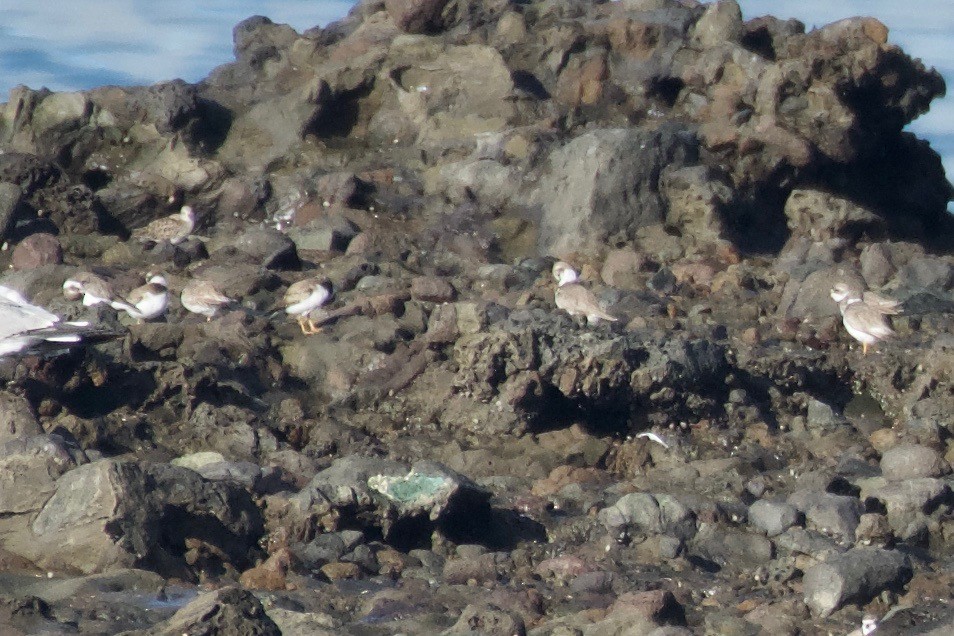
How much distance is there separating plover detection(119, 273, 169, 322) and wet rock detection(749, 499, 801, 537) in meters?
5.18

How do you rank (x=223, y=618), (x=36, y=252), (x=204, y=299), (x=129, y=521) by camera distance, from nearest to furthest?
1. (x=223, y=618)
2. (x=129, y=521)
3. (x=204, y=299)
4. (x=36, y=252)

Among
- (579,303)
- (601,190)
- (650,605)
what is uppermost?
(601,190)

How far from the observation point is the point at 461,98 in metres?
17.0

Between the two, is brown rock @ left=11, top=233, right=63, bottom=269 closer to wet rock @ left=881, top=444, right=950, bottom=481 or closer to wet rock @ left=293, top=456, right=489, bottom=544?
wet rock @ left=293, top=456, right=489, bottom=544

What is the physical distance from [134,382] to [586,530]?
3378mm

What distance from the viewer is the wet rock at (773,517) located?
28.4ft

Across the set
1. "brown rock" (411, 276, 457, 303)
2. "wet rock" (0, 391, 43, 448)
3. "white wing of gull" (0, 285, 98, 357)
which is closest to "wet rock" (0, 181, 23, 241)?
"brown rock" (411, 276, 457, 303)

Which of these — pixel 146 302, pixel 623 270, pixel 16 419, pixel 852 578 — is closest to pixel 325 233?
pixel 623 270

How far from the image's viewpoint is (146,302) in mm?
11914

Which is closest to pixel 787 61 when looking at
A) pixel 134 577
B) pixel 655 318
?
pixel 655 318

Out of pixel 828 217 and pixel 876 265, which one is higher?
pixel 828 217

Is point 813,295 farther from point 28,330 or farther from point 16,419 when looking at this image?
point 16,419

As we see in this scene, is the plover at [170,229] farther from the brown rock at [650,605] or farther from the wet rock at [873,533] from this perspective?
the brown rock at [650,605]

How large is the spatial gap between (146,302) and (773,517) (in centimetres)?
546
